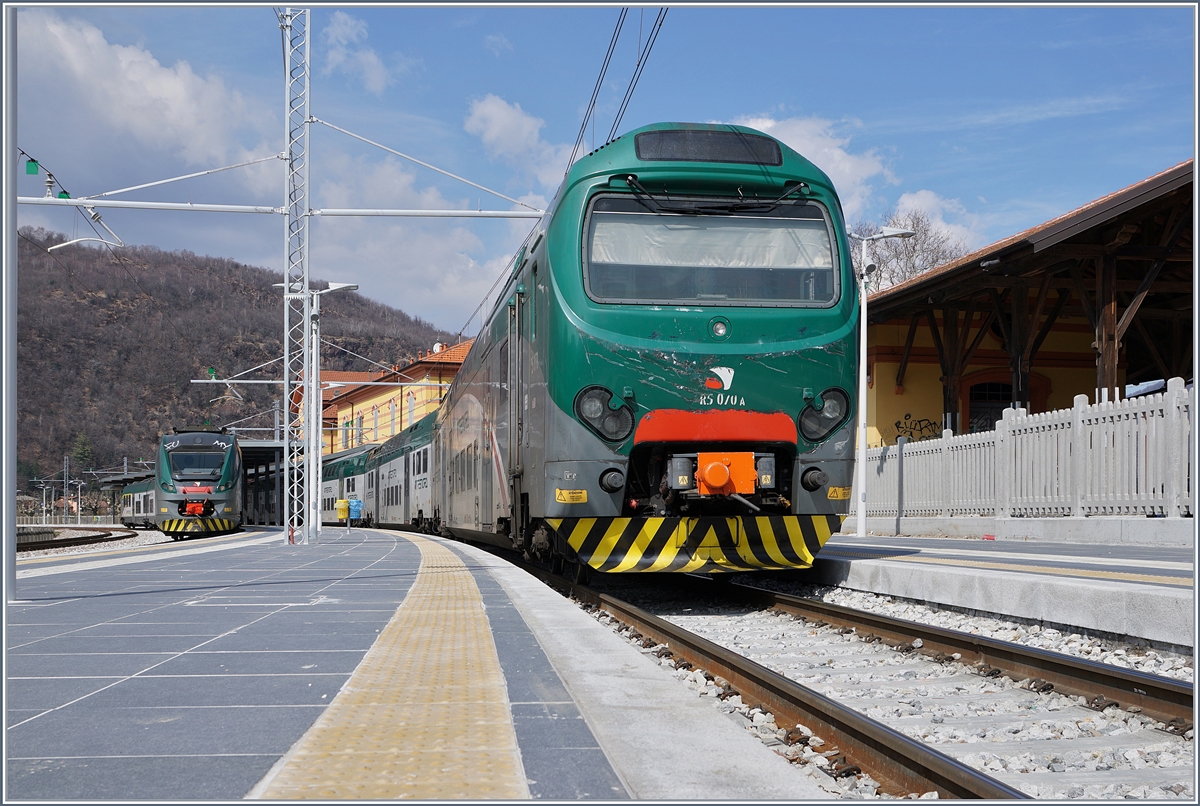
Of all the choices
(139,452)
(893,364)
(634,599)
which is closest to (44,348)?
(139,452)

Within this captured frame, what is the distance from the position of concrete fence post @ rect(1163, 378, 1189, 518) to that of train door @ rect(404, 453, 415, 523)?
69.1 feet

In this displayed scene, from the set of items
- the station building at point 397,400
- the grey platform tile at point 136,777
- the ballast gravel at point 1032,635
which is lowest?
the ballast gravel at point 1032,635

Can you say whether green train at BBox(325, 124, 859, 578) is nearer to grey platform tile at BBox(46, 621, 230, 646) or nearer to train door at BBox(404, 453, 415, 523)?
grey platform tile at BBox(46, 621, 230, 646)

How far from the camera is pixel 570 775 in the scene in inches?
132

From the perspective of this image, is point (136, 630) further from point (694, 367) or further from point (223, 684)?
point (694, 367)

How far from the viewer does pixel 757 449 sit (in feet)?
29.5

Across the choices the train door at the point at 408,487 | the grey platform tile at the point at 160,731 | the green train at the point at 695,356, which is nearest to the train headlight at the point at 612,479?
the green train at the point at 695,356

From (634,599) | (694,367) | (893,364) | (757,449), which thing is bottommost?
(634,599)

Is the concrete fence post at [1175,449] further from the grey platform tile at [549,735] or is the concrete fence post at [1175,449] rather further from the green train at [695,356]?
the grey platform tile at [549,735]

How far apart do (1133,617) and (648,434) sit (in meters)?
3.73

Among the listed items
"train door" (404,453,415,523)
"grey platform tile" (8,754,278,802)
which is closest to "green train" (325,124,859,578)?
"grey platform tile" (8,754,278,802)

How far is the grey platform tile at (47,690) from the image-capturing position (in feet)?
15.0

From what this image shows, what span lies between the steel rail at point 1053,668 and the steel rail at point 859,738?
152cm

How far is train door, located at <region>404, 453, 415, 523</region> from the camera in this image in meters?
32.1
